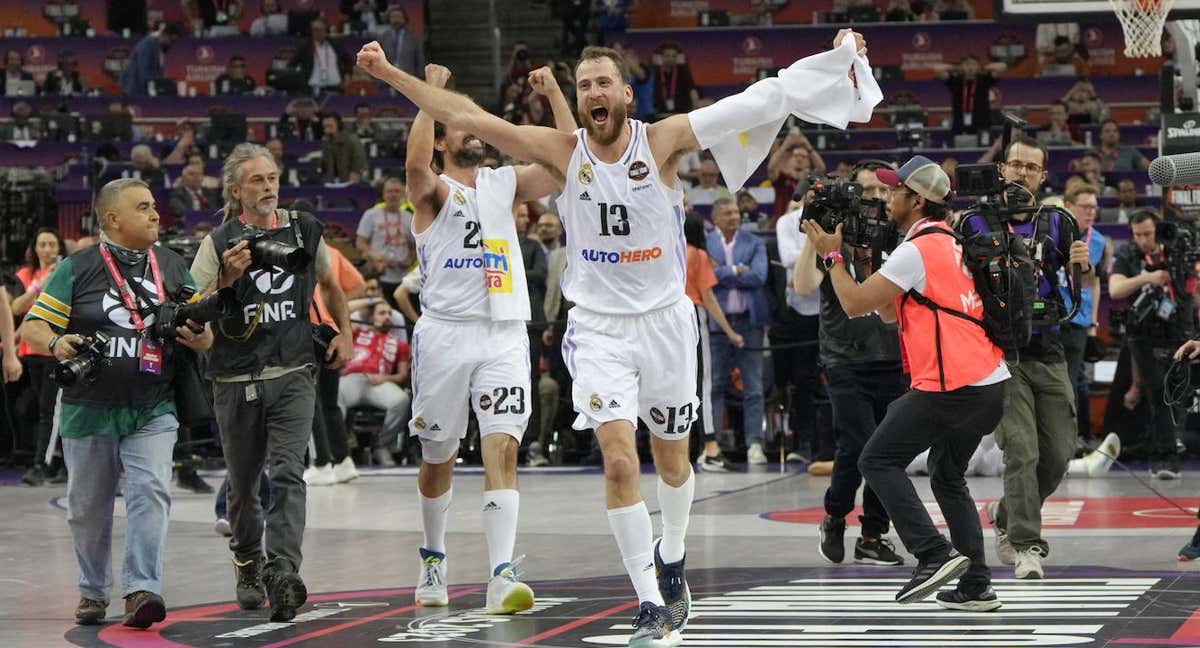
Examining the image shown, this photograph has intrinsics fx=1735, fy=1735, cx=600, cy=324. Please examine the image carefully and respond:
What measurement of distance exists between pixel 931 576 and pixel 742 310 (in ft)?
25.4

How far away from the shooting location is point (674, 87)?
22.9 m

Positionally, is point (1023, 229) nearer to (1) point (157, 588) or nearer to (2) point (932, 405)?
(2) point (932, 405)

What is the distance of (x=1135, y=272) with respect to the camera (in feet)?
45.6

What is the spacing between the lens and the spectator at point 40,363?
48.8 feet

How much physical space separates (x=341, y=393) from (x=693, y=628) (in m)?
9.11

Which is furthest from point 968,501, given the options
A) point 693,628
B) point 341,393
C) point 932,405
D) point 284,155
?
point 284,155

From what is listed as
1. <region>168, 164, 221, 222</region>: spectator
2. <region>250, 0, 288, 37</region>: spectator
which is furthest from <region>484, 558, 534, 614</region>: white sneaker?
<region>250, 0, 288, 37</region>: spectator

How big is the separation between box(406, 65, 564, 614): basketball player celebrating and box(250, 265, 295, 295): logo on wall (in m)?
0.70

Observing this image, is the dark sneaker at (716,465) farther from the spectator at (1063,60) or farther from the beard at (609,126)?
the spectator at (1063,60)

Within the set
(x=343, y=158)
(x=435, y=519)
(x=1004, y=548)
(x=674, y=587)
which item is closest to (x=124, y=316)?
(x=435, y=519)

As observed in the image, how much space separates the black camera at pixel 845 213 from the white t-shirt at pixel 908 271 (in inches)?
6.2

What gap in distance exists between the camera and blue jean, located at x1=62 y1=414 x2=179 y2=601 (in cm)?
777

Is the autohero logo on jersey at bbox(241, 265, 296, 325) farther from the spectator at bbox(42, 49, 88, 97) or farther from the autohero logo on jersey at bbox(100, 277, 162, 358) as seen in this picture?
the spectator at bbox(42, 49, 88, 97)

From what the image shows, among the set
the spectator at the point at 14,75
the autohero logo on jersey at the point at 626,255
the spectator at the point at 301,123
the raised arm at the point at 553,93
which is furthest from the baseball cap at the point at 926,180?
the spectator at the point at 14,75
